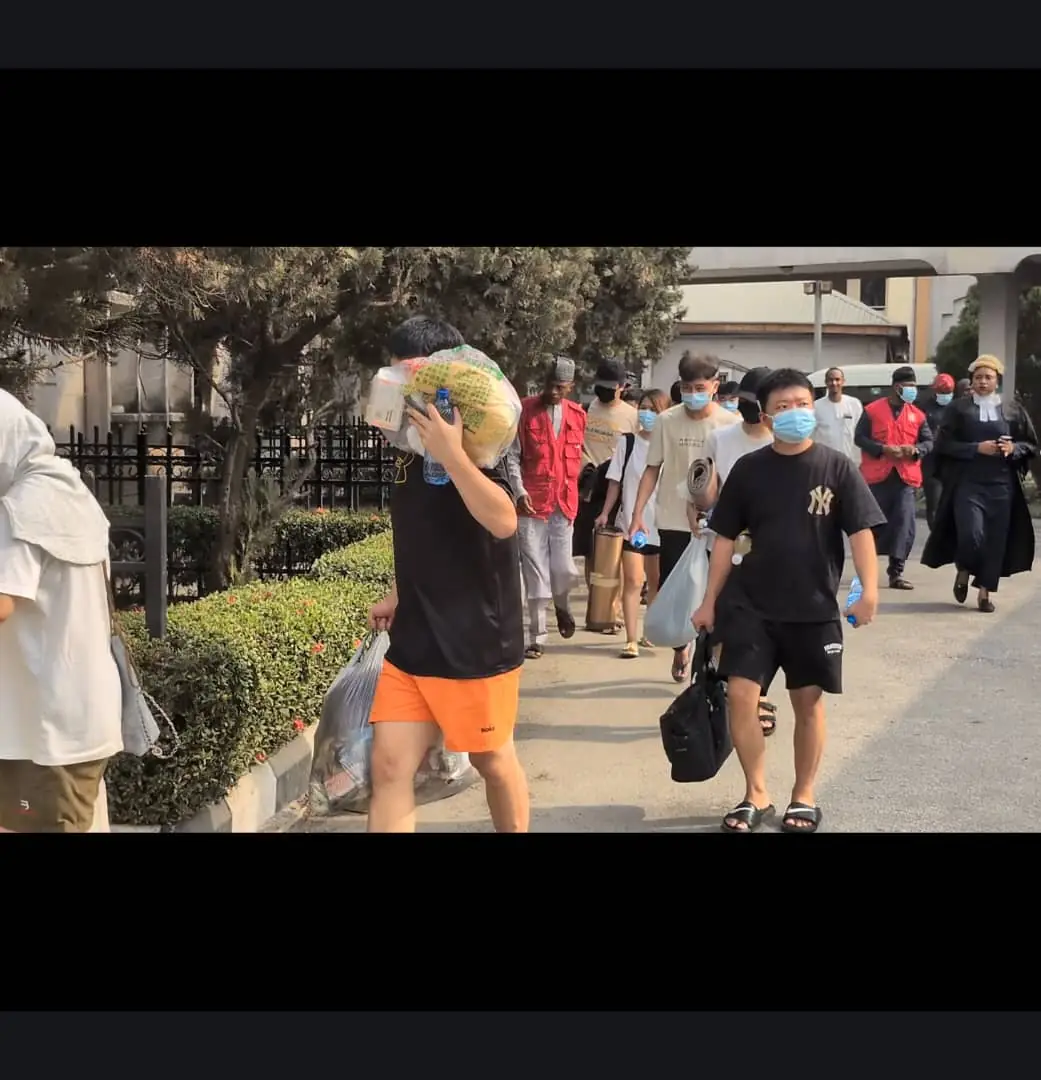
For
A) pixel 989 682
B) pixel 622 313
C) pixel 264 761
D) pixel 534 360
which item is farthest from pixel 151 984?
pixel 622 313

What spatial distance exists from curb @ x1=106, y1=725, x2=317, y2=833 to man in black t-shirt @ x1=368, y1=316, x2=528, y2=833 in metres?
1.10

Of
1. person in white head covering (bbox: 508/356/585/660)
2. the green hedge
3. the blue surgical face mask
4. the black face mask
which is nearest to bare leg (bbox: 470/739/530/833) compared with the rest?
the blue surgical face mask

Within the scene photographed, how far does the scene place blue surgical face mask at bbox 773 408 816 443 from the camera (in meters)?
4.48

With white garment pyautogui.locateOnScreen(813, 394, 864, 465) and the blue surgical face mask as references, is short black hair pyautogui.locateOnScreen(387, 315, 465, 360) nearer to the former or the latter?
the blue surgical face mask

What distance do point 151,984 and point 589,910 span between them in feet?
4.01

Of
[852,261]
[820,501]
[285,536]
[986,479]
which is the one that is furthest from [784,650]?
[852,261]

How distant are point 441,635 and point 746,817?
5.63ft

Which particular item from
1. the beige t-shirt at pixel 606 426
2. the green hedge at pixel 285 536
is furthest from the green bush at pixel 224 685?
the green hedge at pixel 285 536

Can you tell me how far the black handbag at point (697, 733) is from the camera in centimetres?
467

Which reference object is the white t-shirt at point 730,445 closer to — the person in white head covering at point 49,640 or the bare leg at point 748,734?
the bare leg at point 748,734

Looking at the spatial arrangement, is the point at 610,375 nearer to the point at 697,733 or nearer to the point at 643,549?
the point at 643,549

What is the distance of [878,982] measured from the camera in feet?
11.6

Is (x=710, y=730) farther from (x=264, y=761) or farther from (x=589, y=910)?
(x=264, y=761)
